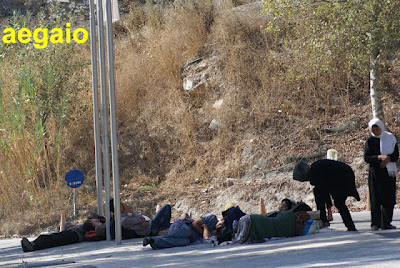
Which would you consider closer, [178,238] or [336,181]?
[336,181]

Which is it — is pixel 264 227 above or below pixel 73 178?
below

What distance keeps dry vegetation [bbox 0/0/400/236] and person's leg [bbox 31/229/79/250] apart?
5999 mm

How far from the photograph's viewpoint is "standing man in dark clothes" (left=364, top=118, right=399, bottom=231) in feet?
25.9

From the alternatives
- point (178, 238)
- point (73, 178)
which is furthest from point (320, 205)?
point (73, 178)

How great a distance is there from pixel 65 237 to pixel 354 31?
7.64 meters

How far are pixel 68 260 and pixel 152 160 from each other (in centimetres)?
1210

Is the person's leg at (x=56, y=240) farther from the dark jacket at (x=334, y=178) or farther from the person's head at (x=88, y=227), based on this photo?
the dark jacket at (x=334, y=178)

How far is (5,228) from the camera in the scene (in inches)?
643

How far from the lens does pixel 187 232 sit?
8828mm

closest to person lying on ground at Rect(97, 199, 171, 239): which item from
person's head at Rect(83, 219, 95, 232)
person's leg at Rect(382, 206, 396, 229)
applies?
person's head at Rect(83, 219, 95, 232)

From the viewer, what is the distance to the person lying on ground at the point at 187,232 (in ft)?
28.5

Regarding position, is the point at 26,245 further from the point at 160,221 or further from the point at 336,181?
the point at 336,181

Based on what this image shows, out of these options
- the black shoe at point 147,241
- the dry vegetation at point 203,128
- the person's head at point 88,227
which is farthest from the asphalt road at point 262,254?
the dry vegetation at point 203,128

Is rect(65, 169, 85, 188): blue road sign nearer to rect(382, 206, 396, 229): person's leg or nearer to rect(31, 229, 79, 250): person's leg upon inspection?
rect(31, 229, 79, 250): person's leg
